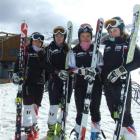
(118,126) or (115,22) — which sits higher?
(115,22)

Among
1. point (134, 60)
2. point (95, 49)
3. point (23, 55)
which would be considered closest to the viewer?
point (134, 60)

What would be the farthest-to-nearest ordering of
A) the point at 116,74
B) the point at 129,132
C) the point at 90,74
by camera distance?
the point at 90,74 < the point at 129,132 < the point at 116,74

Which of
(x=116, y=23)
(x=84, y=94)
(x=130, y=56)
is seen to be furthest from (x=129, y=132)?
(x=116, y=23)

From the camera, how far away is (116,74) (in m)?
7.22

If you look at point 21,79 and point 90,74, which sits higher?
point 90,74

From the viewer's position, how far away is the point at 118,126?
7164mm

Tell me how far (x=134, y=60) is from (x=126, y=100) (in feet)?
2.27

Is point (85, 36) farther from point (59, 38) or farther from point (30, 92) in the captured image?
point (30, 92)

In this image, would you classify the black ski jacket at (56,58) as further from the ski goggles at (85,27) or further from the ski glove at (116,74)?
the ski glove at (116,74)

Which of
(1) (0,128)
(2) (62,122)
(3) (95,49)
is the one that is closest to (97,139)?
(2) (62,122)

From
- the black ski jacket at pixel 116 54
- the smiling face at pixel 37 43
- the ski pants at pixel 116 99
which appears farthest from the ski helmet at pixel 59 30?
the ski pants at pixel 116 99

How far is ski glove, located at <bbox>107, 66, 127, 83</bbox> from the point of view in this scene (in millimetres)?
7152

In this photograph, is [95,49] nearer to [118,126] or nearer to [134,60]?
[134,60]

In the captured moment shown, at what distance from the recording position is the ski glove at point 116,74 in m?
7.15
